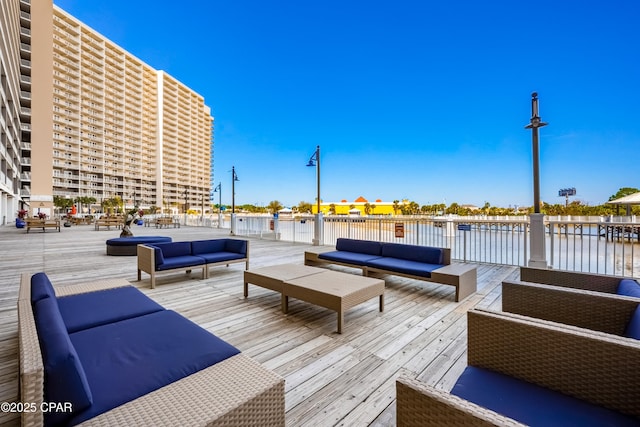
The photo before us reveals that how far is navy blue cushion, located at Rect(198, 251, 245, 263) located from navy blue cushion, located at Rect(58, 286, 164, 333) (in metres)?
2.14

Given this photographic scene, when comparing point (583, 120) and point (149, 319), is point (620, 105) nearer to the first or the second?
point (583, 120)

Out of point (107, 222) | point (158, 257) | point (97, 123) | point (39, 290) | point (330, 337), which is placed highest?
point (97, 123)

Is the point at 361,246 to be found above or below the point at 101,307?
above

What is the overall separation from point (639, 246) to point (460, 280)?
20.1ft

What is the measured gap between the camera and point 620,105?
26.2 meters

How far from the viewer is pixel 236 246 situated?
5539mm

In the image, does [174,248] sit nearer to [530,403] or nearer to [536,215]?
[530,403]

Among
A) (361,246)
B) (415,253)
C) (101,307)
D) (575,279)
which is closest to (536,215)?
(415,253)

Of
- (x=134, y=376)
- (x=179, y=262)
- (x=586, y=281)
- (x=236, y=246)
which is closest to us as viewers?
(x=134, y=376)

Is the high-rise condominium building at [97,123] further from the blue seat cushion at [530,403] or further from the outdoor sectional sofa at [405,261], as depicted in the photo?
the blue seat cushion at [530,403]

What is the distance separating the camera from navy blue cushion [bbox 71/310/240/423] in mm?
1244

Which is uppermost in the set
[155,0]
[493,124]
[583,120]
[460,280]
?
[155,0]

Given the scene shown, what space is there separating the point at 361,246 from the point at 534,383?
4.00 metres

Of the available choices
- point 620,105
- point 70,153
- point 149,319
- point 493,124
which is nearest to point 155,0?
point 70,153
